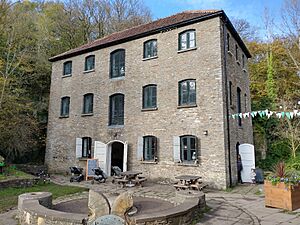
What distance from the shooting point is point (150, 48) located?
504 inches

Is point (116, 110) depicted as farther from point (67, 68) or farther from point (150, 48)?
point (67, 68)

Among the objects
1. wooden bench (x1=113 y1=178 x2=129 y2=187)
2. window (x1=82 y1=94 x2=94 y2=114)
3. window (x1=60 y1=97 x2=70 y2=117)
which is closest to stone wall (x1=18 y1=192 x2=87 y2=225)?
wooden bench (x1=113 y1=178 x2=129 y2=187)

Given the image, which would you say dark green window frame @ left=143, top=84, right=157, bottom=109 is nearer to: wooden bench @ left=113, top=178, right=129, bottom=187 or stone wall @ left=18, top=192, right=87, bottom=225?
wooden bench @ left=113, top=178, right=129, bottom=187

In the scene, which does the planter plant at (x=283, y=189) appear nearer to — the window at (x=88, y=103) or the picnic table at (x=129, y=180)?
the picnic table at (x=129, y=180)

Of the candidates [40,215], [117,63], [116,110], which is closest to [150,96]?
[116,110]

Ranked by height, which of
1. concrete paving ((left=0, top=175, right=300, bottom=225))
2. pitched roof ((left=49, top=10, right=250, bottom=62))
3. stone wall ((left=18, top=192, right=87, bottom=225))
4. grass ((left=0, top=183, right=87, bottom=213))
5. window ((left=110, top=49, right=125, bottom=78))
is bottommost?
grass ((left=0, top=183, right=87, bottom=213))

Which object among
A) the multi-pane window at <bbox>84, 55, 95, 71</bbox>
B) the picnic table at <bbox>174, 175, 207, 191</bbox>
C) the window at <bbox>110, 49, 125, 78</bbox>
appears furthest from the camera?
the multi-pane window at <bbox>84, 55, 95, 71</bbox>

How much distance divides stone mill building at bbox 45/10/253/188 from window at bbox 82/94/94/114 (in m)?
0.03

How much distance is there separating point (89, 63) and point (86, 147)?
535 cm

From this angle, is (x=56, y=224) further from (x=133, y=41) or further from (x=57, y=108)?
(x=57, y=108)

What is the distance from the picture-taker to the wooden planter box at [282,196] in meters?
6.35

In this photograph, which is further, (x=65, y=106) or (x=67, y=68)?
(x=67, y=68)

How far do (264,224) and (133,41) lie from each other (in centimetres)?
1094

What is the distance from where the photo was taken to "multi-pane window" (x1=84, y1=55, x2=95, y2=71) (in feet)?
49.3
